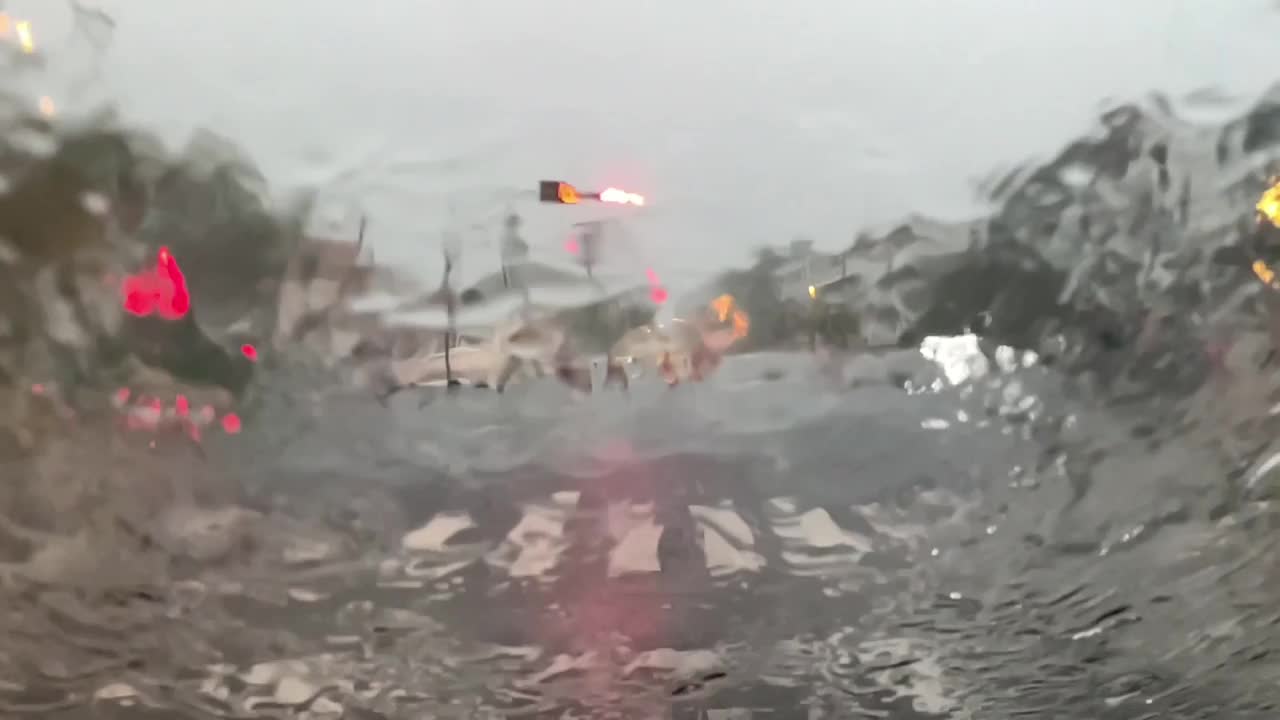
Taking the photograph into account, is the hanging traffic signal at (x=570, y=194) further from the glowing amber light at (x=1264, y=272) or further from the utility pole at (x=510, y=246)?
the glowing amber light at (x=1264, y=272)

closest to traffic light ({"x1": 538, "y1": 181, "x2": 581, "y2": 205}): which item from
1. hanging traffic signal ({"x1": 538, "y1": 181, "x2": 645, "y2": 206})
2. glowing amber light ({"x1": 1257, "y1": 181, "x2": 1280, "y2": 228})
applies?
hanging traffic signal ({"x1": 538, "y1": 181, "x2": 645, "y2": 206})

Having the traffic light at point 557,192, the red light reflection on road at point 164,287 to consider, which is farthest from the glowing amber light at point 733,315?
the red light reflection on road at point 164,287

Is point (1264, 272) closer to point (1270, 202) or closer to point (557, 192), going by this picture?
point (1270, 202)

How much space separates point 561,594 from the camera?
649 millimetres

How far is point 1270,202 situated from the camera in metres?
0.63

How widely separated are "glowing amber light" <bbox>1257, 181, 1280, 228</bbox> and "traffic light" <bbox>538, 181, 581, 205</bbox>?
46 cm

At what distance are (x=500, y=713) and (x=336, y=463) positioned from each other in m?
0.21

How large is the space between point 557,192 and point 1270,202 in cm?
48

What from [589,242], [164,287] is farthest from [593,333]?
[164,287]

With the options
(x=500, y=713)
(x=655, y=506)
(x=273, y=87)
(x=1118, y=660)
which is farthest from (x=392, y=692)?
Answer: (x=1118, y=660)

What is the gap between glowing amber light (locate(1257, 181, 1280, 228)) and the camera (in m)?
0.63

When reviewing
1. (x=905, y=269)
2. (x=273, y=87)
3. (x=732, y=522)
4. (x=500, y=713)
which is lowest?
(x=500, y=713)

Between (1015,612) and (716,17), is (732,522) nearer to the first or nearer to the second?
(1015,612)

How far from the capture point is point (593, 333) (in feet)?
2.04
